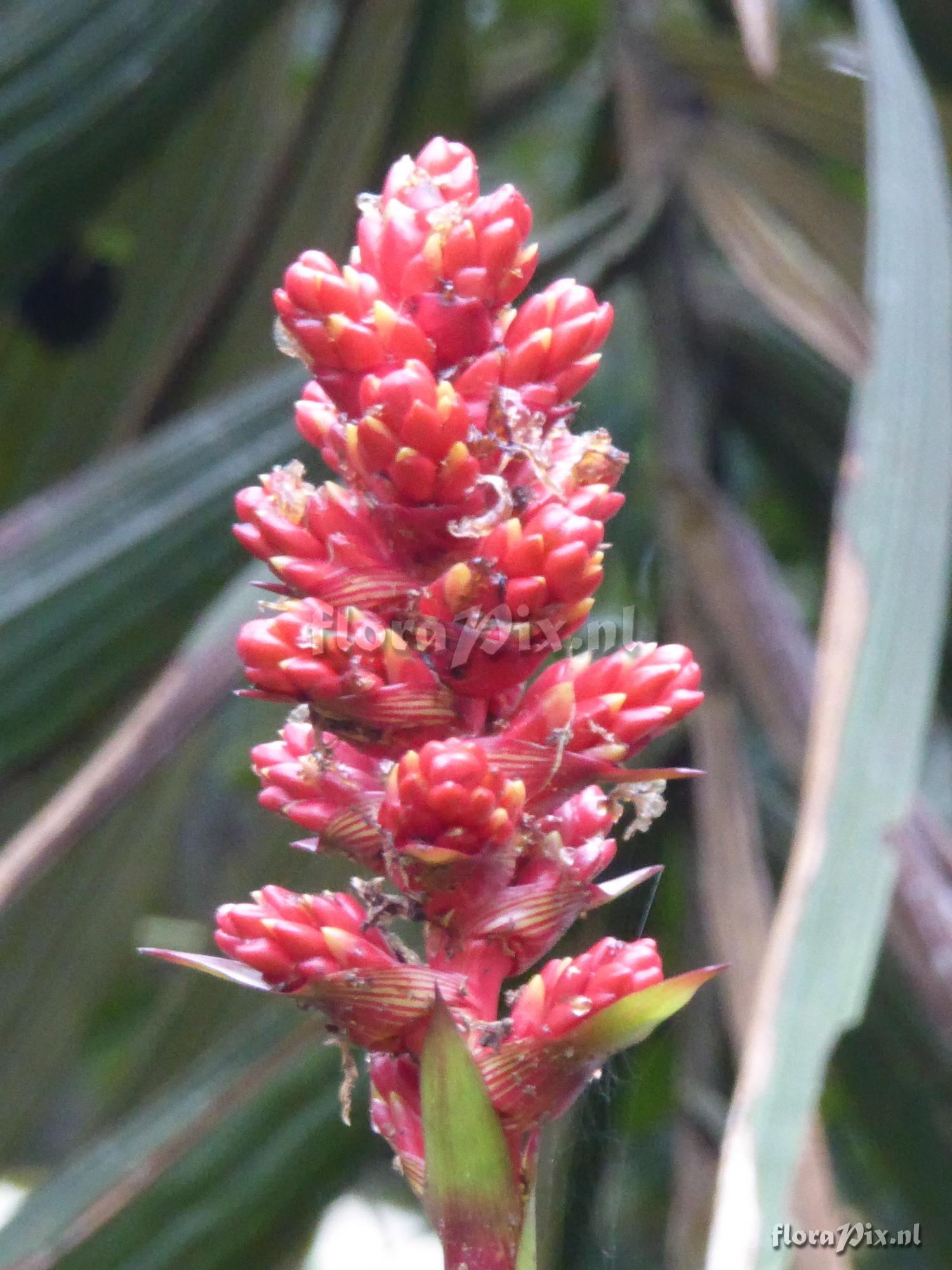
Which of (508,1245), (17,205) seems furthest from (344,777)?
(17,205)

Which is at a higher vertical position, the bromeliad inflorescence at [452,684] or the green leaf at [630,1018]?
the bromeliad inflorescence at [452,684]

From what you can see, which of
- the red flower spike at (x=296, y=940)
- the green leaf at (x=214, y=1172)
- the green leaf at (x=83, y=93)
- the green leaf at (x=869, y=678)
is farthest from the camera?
the green leaf at (x=83, y=93)

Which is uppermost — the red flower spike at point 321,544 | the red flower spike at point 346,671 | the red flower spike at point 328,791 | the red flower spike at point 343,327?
the red flower spike at point 343,327

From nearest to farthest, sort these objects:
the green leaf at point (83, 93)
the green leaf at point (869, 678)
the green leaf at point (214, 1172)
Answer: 1. the green leaf at point (869, 678)
2. the green leaf at point (214, 1172)
3. the green leaf at point (83, 93)

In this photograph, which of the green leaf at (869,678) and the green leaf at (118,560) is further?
the green leaf at (118,560)

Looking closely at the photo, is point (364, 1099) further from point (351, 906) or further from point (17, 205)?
point (17, 205)

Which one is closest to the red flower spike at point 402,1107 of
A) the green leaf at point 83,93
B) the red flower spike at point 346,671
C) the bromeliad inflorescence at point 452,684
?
the bromeliad inflorescence at point 452,684

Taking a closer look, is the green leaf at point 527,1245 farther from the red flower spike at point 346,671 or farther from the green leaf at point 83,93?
the green leaf at point 83,93

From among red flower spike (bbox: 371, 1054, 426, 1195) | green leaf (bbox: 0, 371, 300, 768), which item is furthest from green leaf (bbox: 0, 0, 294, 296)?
red flower spike (bbox: 371, 1054, 426, 1195)
